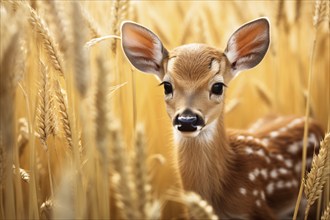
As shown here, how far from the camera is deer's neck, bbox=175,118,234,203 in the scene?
2678mm

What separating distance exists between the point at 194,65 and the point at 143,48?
12.5 inches

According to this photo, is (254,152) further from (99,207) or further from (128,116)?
(99,207)

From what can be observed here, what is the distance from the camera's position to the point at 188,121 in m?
2.29

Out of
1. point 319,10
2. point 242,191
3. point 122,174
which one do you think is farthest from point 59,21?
point 242,191

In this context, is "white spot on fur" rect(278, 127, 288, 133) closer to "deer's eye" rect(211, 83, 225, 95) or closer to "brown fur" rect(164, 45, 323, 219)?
"brown fur" rect(164, 45, 323, 219)

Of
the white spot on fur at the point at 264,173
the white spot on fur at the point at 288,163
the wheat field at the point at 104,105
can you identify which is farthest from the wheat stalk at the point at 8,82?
the white spot on fur at the point at 288,163

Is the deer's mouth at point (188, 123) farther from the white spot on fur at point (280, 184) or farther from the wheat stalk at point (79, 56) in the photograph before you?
the wheat stalk at point (79, 56)

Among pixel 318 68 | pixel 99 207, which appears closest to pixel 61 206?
pixel 99 207

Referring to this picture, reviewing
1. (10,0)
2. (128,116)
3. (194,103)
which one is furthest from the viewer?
(128,116)

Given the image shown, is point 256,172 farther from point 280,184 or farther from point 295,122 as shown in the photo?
point 295,122

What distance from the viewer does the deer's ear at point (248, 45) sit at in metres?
2.61

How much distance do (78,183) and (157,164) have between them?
139 cm

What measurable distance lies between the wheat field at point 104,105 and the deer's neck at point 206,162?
0.12 meters

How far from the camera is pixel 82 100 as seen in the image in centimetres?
150
